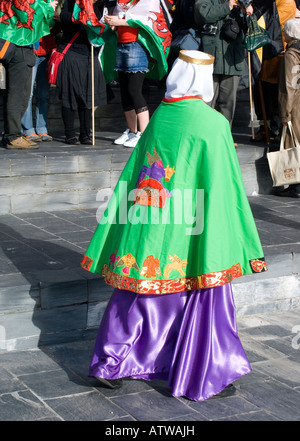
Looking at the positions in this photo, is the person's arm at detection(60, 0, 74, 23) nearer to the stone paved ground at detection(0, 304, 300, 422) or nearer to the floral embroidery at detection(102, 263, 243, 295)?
the stone paved ground at detection(0, 304, 300, 422)

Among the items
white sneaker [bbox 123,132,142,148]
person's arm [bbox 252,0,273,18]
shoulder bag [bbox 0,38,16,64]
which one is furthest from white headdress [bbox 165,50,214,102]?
person's arm [bbox 252,0,273,18]

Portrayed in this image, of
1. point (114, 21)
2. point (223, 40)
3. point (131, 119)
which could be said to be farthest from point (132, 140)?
point (223, 40)

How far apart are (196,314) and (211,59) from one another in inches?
54.6

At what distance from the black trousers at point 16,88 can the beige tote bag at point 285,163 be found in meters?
2.66

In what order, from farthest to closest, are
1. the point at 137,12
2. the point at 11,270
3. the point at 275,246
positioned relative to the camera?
the point at 137,12, the point at 275,246, the point at 11,270

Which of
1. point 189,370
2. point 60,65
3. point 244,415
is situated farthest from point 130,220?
point 60,65

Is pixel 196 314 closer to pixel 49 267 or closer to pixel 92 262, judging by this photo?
pixel 92 262

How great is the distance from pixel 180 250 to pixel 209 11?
471 centimetres

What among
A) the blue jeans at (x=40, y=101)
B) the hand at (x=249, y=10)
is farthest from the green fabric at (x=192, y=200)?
the hand at (x=249, y=10)

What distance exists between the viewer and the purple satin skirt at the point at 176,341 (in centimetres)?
425

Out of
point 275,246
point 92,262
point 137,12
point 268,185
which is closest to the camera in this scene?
point 92,262

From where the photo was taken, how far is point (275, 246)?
6500 mm

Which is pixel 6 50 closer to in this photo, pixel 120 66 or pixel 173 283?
pixel 120 66

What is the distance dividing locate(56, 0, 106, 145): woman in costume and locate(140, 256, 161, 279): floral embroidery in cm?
448
